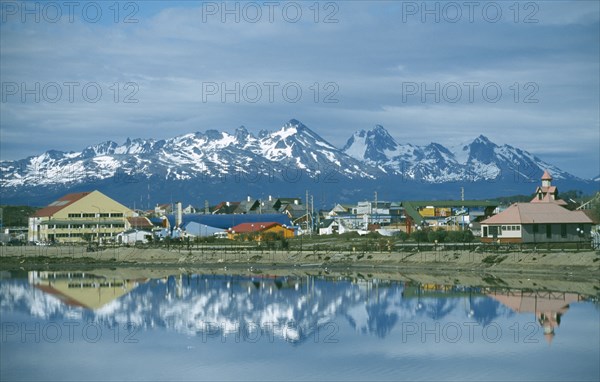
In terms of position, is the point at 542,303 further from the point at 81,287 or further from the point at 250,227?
the point at 250,227

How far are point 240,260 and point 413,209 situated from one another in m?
40.3

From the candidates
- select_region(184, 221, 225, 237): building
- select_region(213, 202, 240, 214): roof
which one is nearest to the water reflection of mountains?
select_region(184, 221, 225, 237): building

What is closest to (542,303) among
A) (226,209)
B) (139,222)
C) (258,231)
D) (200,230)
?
(258,231)

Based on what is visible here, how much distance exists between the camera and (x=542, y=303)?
41.0 metres

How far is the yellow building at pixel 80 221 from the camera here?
100500 millimetres

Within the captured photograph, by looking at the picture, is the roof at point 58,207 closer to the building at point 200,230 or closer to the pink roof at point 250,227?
the building at point 200,230

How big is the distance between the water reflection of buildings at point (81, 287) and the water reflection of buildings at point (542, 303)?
63.7 feet

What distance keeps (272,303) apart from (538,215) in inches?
1086

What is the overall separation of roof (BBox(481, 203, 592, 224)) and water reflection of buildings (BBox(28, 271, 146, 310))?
2572 centimetres

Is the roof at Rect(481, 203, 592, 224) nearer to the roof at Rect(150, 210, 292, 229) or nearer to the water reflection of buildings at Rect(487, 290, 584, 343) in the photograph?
the water reflection of buildings at Rect(487, 290, 584, 343)

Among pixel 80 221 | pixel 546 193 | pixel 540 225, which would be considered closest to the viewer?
pixel 540 225

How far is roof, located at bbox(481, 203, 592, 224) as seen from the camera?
64562mm

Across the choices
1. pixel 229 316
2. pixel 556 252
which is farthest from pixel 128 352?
pixel 556 252

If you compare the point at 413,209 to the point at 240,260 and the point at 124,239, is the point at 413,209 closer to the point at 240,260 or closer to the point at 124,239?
the point at 124,239
